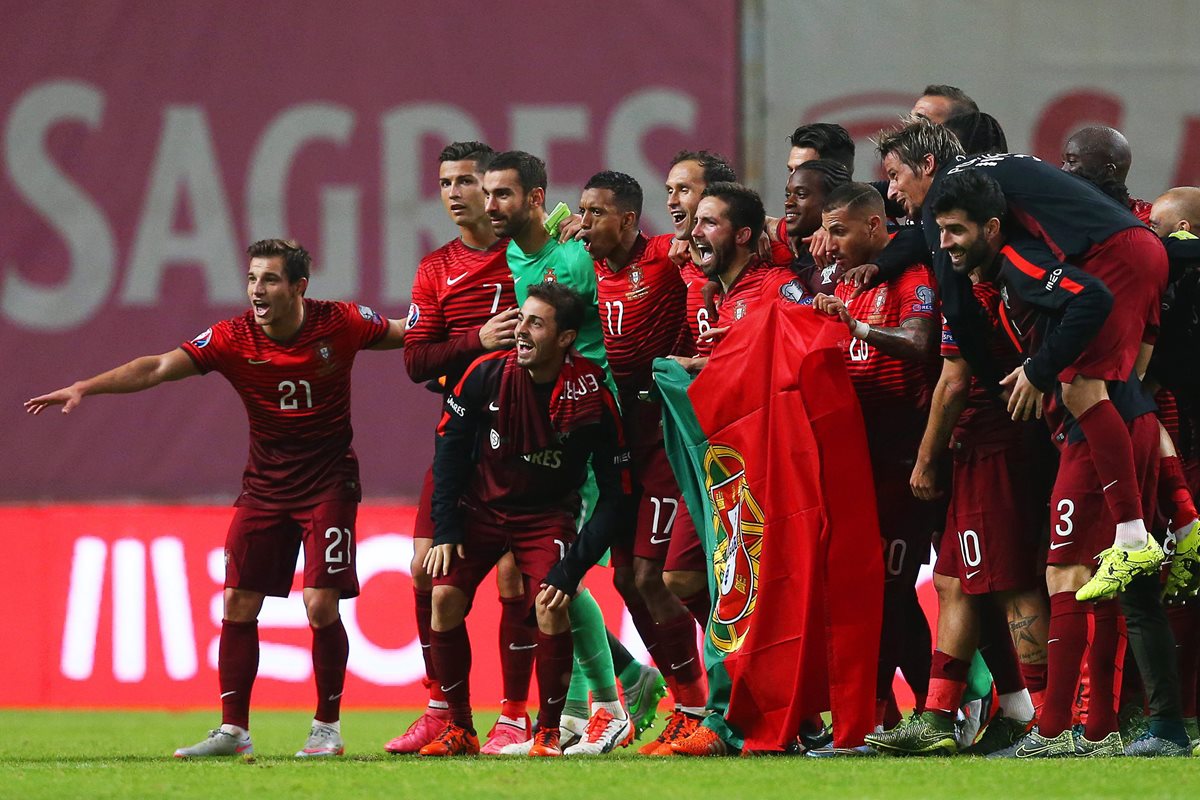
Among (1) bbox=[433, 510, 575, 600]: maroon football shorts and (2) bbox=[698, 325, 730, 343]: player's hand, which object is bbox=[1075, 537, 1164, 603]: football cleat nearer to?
(2) bbox=[698, 325, 730, 343]: player's hand

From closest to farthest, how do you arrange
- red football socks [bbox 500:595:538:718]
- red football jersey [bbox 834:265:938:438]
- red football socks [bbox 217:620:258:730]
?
1. red football jersey [bbox 834:265:938:438]
2. red football socks [bbox 500:595:538:718]
3. red football socks [bbox 217:620:258:730]

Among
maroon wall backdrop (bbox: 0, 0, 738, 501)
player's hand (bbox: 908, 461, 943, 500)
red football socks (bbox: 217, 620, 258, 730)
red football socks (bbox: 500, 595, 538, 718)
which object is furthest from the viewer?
maroon wall backdrop (bbox: 0, 0, 738, 501)

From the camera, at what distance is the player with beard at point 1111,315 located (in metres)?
5.14

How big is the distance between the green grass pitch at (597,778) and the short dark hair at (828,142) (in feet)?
7.74

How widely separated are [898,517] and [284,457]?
7.71 feet

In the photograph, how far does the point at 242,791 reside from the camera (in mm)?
4855

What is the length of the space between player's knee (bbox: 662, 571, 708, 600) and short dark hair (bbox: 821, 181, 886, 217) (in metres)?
1.36

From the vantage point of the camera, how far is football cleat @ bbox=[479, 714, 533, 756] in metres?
6.32

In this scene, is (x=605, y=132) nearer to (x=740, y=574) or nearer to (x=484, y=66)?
(x=484, y=66)

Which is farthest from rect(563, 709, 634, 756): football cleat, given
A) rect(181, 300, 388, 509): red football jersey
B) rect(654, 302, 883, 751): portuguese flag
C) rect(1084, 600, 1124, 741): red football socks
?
rect(1084, 600, 1124, 741): red football socks

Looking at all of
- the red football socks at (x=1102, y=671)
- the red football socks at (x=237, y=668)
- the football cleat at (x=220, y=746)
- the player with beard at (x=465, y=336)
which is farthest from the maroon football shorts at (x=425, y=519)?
the red football socks at (x=1102, y=671)

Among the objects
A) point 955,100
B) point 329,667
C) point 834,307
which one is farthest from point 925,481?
point 329,667

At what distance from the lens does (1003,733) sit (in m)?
6.03

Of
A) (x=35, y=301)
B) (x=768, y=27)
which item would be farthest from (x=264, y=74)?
(x=768, y=27)
